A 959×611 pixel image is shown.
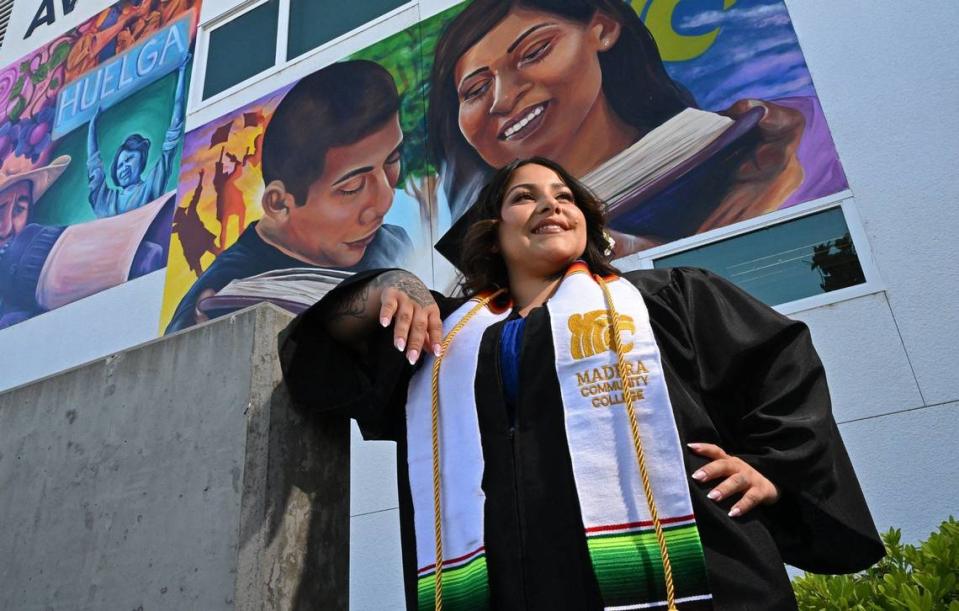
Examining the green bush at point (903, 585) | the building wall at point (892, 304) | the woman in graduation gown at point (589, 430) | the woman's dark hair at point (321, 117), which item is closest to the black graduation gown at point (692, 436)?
the woman in graduation gown at point (589, 430)

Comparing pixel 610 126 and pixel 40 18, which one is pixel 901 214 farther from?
pixel 40 18

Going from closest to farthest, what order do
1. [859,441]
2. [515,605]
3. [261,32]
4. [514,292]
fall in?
[515,605] < [514,292] < [859,441] < [261,32]

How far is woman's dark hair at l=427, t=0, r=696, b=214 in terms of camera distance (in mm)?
5766

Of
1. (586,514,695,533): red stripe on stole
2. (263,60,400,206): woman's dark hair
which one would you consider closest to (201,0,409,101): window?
(263,60,400,206): woman's dark hair

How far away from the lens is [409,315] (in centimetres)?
178

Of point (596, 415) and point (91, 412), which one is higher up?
point (91, 412)

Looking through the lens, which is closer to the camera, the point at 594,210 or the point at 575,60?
the point at 594,210

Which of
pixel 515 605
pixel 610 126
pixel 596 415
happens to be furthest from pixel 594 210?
pixel 610 126

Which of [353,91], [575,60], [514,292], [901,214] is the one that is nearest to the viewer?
[514,292]

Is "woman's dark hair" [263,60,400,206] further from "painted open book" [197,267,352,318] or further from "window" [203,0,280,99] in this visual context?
"window" [203,0,280,99]

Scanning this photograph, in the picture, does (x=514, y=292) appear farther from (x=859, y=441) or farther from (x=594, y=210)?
(x=859, y=441)

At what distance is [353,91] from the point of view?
7.56 meters

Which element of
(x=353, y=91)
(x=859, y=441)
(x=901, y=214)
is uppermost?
(x=353, y=91)

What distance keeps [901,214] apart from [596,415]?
12.6ft
